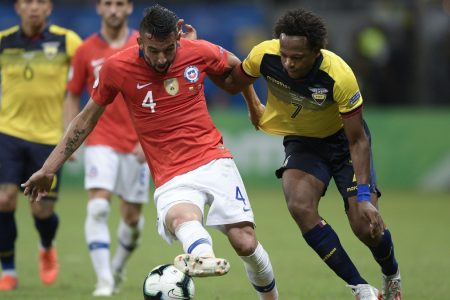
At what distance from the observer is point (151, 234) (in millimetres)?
15430

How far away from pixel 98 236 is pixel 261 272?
267 centimetres

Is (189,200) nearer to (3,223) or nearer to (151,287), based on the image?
(151,287)

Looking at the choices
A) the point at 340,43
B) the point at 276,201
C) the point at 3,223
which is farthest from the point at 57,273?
the point at 340,43

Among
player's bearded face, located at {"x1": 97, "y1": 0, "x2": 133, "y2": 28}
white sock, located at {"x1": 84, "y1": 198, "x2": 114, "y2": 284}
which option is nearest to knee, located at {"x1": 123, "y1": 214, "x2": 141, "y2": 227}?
white sock, located at {"x1": 84, "y1": 198, "x2": 114, "y2": 284}

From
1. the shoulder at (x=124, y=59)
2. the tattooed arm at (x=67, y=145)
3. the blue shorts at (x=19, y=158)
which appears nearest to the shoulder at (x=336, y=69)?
the shoulder at (x=124, y=59)

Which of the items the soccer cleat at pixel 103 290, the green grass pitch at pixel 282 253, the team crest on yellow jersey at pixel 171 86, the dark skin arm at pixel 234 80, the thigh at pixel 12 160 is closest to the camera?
the team crest on yellow jersey at pixel 171 86

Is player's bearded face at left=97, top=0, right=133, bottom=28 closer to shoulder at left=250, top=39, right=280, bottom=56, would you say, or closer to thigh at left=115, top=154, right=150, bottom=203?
thigh at left=115, top=154, right=150, bottom=203

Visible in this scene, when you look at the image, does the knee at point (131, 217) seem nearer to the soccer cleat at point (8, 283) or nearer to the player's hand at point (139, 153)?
the player's hand at point (139, 153)

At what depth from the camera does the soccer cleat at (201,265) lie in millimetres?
7184

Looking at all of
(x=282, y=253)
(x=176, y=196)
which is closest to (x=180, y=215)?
(x=176, y=196)

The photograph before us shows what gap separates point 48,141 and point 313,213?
11.3 feet

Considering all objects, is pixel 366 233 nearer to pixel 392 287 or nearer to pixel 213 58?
pixel 392 287

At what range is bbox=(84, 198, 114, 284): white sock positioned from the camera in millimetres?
10398

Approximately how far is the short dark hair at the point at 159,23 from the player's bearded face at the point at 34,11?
3038mm
